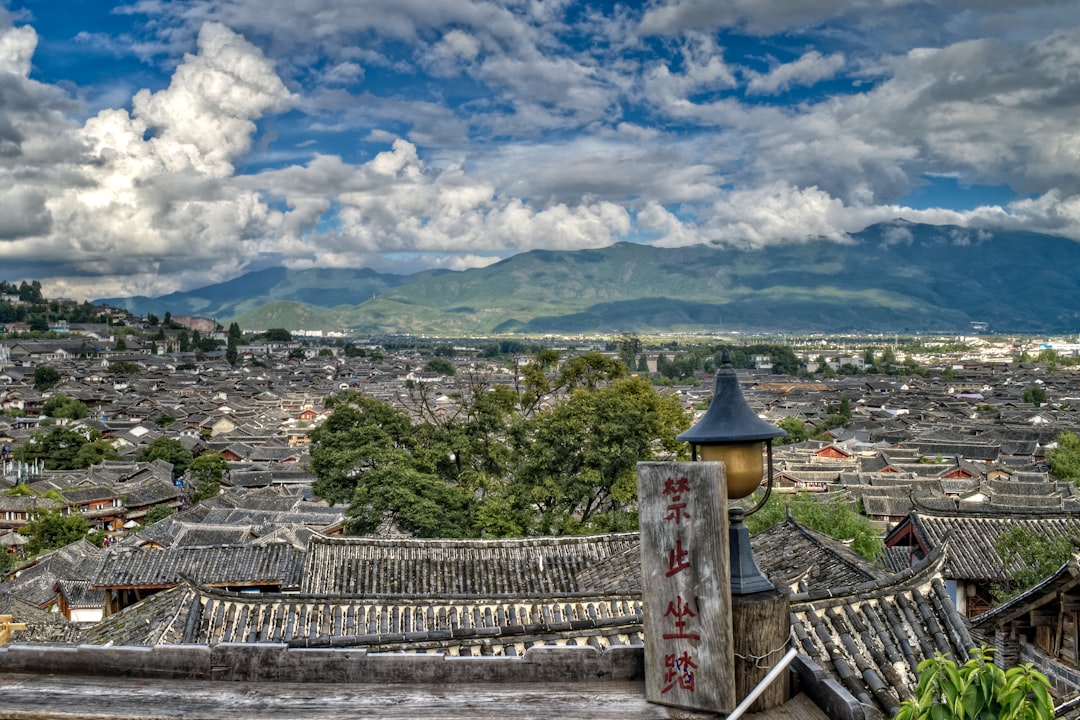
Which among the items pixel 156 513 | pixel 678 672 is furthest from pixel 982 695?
pixel 156 513

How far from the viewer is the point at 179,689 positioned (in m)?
2.19

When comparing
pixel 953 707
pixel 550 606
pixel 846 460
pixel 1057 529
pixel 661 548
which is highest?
pixel 661 548

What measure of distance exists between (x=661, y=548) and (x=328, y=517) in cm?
2605

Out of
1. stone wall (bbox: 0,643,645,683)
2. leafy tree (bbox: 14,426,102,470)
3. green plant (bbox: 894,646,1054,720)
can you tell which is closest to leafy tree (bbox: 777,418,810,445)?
leafy tree (bbox: 14,426,102,470)

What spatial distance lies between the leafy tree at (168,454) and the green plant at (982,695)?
4408cm

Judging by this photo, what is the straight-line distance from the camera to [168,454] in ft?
141

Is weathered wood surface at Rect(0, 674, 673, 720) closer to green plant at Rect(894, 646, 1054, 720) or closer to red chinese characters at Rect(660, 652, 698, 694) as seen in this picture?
red chinese characters at Rect(660, 652, 698, 694)

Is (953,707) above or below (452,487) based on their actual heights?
above

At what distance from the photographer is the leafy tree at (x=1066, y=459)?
36.5 meters

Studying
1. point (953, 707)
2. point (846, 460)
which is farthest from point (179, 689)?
point (846, 460)

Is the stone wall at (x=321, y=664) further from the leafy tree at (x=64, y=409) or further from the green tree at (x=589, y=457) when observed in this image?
the leafy tree at (x=64, y=409)

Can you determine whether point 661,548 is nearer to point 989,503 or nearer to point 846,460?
point 989,503

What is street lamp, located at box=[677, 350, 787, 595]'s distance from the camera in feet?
8.85

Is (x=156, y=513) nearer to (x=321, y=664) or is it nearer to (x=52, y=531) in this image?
(x=52, y=531)
